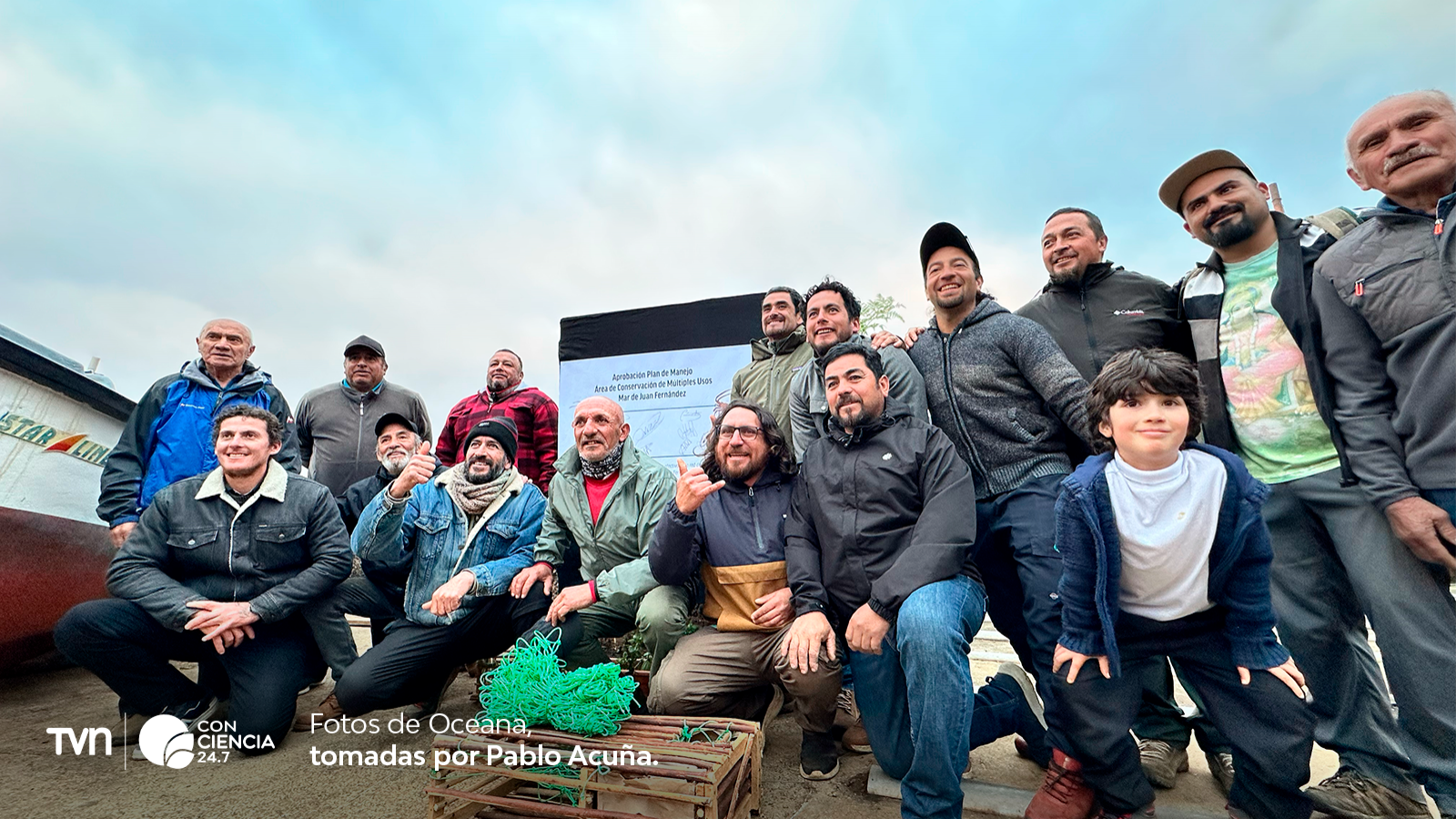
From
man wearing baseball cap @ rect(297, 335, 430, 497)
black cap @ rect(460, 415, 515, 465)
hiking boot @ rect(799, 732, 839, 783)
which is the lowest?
hiking boot @ rect(799, 732, 839, 783)

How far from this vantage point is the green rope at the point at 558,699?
2221mm

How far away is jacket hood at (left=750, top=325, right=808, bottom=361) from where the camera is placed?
13.5 ft

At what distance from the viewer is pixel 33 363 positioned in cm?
454

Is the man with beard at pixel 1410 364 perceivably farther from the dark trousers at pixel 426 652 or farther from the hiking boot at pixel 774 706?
the dark trousers at pixel 426 652

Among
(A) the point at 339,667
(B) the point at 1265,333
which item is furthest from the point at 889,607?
(A) the point at 339,667

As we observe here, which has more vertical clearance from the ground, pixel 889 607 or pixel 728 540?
pixel 728 540

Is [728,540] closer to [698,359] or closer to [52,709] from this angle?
[698,359]

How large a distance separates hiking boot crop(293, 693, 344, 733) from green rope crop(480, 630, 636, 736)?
1847mm

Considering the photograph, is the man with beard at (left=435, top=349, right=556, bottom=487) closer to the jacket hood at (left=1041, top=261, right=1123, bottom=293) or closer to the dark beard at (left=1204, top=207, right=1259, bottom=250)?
the jacket hood at (left=1041, top=261, right=1123, bottom=293)

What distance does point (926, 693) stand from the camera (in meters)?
2.12

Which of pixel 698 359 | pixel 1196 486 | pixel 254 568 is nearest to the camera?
pixel 1196 486

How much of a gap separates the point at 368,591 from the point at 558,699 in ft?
7.44

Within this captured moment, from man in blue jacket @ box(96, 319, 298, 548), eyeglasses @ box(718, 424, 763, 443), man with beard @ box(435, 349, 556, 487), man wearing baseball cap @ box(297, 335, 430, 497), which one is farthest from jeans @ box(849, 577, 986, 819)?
man wearing baseball cap @ box(297, 335, 430, 497)

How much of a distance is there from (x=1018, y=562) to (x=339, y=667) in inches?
134
